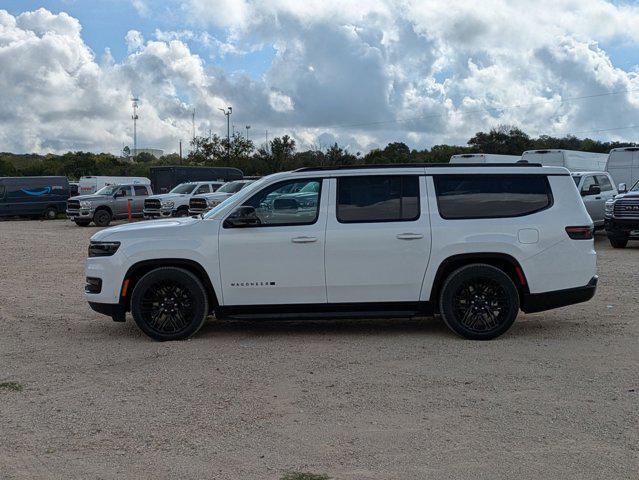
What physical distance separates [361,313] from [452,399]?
2111mm

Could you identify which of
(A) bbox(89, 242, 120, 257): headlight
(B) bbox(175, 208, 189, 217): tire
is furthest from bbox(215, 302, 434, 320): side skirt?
(B) bbox(175, 208, 189, 217): tire

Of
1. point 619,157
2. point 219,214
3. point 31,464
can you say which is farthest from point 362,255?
point 619,157

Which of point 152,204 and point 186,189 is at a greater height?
point 186,189

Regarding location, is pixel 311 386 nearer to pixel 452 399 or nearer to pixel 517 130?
pixel 452 399

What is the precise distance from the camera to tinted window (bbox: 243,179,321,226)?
7.65m

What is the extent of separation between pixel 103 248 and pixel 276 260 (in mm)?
1871

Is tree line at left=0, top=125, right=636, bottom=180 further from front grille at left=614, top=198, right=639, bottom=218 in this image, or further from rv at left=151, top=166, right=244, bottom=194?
front grille at left=614, top=198, right=639, bottom=218

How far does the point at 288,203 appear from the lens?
771cm

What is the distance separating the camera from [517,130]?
73.2 meters

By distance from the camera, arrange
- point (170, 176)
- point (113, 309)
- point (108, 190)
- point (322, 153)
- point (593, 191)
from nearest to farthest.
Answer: point (113, 309)
point (593, 191)
point (108, 190)
point (170, 176)
point (322, 153)

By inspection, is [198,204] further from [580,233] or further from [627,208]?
[580,233]

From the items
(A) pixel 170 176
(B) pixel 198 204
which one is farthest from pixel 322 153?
(B) pixel 198 204

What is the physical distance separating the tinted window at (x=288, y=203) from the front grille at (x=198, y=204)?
59.1 ft

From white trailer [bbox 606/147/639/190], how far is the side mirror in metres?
19.8
